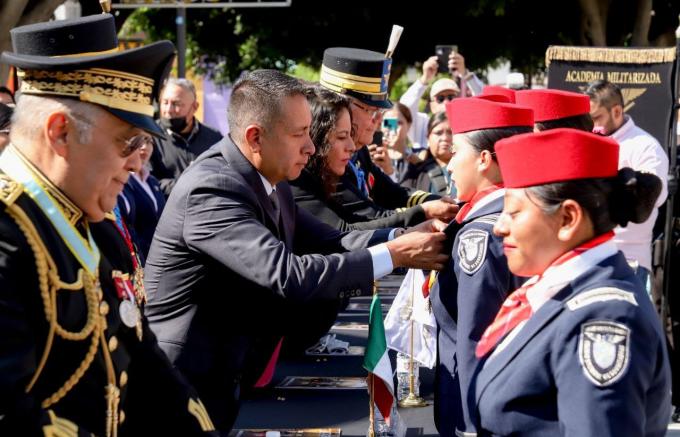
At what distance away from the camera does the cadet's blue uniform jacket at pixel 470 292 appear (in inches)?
119

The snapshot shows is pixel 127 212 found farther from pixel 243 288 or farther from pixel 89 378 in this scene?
pixel 89 378

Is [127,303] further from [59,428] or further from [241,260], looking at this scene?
[241,260]

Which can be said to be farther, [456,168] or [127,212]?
[127,212]

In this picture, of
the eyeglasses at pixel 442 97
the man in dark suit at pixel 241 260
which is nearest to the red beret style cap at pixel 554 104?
the man in dark suit at pixel 241 260

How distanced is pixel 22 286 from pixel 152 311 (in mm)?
1474

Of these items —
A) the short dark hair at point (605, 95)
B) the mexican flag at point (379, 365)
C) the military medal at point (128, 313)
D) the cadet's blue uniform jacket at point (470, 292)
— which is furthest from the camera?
the short dark hair at point (605, 95)

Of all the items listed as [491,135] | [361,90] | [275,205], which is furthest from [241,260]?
[361,90]

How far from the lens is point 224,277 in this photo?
327 cm

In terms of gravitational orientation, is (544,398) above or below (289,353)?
above

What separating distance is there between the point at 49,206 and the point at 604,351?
127 centimetres

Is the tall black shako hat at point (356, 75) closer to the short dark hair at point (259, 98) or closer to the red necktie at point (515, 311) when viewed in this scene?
the short dark hair at point (259, 98)

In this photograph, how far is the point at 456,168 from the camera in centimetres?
337

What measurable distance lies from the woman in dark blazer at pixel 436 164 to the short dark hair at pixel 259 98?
4.87 metres

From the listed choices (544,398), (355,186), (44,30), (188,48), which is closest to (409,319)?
(355,186)
